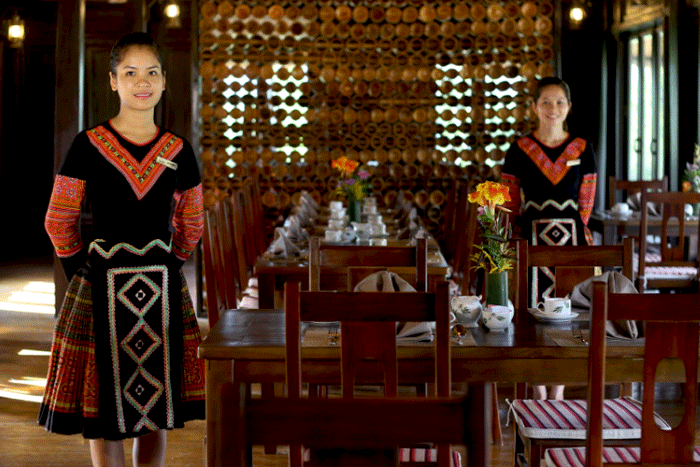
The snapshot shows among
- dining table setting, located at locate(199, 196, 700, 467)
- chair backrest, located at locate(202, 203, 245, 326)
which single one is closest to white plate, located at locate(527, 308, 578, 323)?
dining table setting, located at locate(199, 196, 700, 467)

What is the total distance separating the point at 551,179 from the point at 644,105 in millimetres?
4824

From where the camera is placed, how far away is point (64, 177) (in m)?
2.43

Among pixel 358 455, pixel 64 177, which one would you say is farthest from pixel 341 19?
pixel 358 455

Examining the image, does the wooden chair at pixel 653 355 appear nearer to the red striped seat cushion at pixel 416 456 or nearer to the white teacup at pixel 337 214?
the red striped seat cushion at pixel 416 456

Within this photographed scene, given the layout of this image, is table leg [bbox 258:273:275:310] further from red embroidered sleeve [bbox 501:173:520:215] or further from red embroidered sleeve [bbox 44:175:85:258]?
red embroidered sleeve [bbox 44:175:85:258]

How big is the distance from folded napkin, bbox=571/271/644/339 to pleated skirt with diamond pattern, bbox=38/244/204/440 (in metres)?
1.21

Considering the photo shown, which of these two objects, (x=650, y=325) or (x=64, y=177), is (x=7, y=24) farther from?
(x=650, y=325)

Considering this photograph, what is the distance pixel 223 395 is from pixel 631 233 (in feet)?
16.5

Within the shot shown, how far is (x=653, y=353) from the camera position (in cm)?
186

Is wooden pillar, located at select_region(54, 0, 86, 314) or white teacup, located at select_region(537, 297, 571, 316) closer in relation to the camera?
white teacup, located at select_region(537, 297, 571, 316)

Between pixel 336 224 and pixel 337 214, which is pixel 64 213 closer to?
pixel 336 224

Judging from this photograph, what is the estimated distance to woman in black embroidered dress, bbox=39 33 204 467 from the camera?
2436 mm

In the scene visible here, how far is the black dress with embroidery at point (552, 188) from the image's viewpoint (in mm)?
3875

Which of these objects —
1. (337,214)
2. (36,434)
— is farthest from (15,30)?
(36,434)
